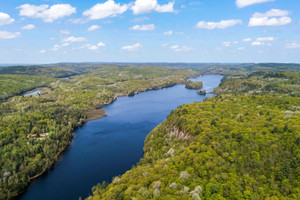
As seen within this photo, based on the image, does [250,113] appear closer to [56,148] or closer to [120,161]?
[120,161]

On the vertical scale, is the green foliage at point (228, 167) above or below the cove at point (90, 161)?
above

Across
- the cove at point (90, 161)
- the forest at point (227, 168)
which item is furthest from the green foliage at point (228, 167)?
the cove at point (90, 161)

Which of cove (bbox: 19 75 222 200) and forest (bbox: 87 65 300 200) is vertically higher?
forest (bbox: 87 65 300 200)

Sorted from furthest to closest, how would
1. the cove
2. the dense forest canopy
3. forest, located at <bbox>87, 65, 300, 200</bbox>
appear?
the cove < the dense forest canopy < forest, located at <bbox>87, 65, 300, 200</bbox>

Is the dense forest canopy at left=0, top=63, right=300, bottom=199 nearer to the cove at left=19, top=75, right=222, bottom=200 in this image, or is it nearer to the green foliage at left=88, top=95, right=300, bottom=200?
the green foliage at left=88, top=95, right=300, bottom=200

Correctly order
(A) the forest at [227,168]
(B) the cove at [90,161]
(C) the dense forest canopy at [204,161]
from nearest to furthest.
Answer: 1. (A) the forest at [227,168]
2. (C) the dense forest canopy at [204,161]
3. (B) the cove at [90,161]

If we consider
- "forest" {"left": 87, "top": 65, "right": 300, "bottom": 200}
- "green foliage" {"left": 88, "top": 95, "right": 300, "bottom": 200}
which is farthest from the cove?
"green foliage" {"left": 88, "top": 95, "right": 300, "bottom": 200}

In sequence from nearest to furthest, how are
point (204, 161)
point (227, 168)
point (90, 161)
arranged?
point (227, 168)
point (204, 161)
point (90, 161)

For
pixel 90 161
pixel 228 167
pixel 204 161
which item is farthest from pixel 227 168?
pixel 90 161

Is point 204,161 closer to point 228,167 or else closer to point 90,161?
point 228,167

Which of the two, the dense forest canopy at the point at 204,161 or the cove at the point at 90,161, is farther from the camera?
the cove at the point at 90,161

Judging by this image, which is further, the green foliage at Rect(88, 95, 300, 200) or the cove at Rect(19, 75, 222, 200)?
the cove at Rect(19, 75, 222, 200)

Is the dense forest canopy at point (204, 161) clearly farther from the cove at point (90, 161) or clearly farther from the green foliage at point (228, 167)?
the cove at point (90, 161)
